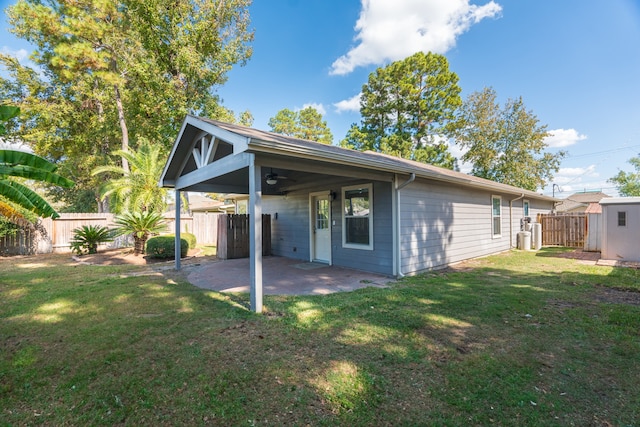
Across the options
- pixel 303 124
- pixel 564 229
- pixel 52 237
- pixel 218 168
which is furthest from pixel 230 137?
pixel 303 124

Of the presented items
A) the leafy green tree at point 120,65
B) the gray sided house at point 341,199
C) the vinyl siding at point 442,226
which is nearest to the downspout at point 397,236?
the gray sided house at point 341,199

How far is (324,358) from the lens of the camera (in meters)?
2.95

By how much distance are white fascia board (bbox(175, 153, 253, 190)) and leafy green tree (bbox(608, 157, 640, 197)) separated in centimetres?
4927

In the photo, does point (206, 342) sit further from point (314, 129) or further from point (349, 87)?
point (314, 129)

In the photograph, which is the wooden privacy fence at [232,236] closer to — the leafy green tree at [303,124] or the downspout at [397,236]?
the downspout at [397,236]

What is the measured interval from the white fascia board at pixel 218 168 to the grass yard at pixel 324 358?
224 centimetres

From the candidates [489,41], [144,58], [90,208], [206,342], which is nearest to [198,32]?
Answer: [144,58]

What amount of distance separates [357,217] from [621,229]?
7.98 meters

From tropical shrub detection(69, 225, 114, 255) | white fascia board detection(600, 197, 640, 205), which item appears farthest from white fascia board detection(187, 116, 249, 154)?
white fascia board detection(600, 197, 640, 205)

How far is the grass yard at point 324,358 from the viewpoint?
217cm

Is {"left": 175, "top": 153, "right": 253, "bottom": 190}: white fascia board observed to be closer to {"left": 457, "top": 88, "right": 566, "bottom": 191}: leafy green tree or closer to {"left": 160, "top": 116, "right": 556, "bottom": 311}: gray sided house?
{"left": 160, "top": 116, "right": 556, "bottom": 311}: gray sided house

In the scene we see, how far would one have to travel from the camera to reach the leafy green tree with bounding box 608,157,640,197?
36031 millimetres

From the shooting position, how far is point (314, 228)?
8852mm

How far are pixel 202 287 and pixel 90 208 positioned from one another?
26687 mm
